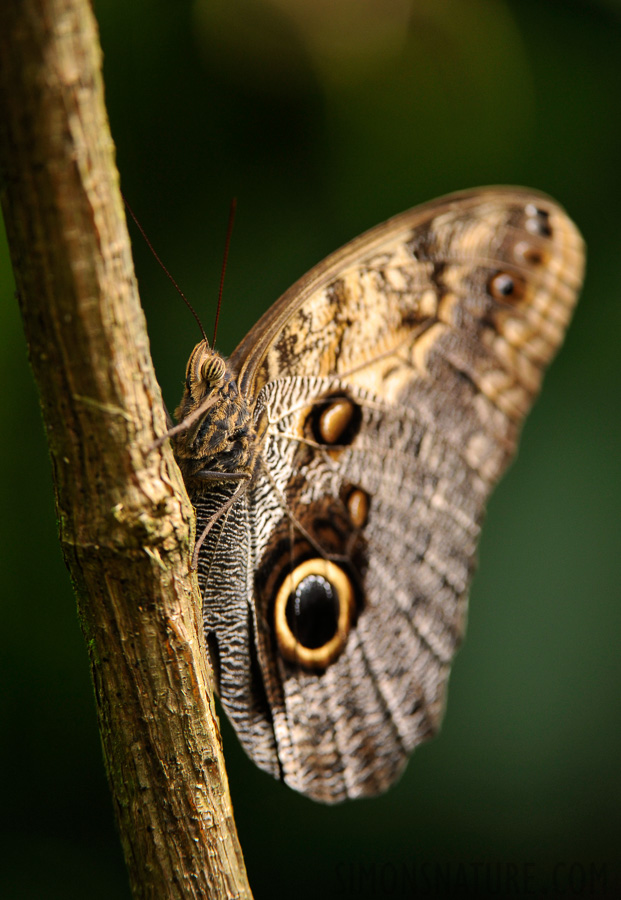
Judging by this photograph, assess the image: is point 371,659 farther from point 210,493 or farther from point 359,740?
point 210,493

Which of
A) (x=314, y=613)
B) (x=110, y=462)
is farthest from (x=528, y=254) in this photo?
(x=110, y=462)

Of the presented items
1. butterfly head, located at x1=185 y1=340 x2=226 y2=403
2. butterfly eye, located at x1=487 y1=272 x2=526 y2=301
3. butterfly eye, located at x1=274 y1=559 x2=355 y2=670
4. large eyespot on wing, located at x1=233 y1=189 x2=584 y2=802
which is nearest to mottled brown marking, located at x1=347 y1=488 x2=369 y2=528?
large eyespot on wing, located at x1=233 y1=189 x2=584 y2=802

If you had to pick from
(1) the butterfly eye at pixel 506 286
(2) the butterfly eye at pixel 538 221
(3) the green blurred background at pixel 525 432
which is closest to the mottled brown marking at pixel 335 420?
(1) the butterfly eye at pixel 506 286

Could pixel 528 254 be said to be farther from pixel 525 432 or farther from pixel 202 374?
pixel 202 374

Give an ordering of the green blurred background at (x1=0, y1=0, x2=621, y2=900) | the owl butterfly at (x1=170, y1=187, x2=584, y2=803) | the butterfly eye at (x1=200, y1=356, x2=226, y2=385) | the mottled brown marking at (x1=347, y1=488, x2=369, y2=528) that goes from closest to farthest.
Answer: the butterfly eye at (x1=200, y1=356, x2=226, y2=385) → the owl butterfly at (x1=170, y1=187, x2=584, y2=803) → the mottled brown marking at (x1=347, y1=488, x2=369, y2=528) → the green blurred background at (x1=0, y1=0, x2=621, y2=900)

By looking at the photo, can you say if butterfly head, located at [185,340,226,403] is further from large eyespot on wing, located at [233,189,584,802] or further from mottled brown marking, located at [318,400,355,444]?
mottled brown marking, located at [318,400,355,444]

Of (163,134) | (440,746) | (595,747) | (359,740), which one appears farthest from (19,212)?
(595,747)

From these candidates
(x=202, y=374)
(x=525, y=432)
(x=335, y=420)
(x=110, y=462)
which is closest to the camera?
(x=110, y=462)
